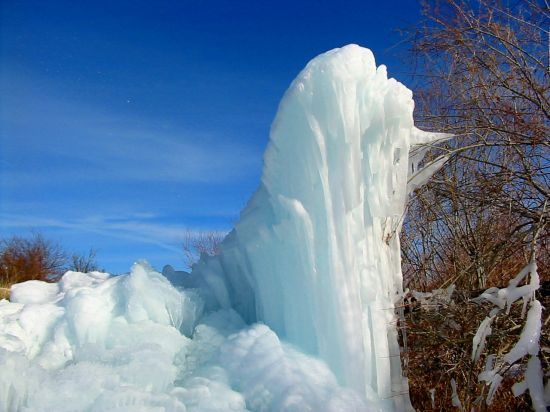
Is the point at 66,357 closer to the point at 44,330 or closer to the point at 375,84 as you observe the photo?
the point at 44,330

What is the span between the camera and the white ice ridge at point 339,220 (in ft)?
12.8

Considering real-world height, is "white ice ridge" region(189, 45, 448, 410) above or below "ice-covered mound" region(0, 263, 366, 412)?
above

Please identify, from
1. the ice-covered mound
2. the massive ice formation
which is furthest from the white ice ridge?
the ice-covered mound

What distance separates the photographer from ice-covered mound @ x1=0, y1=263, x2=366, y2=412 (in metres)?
3.56

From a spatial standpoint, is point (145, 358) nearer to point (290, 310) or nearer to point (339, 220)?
point (290, 310)

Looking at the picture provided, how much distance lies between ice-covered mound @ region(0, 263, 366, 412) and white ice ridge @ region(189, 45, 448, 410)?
0.88 ft

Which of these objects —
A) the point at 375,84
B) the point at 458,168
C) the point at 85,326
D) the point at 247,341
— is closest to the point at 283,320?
the point at 247,341

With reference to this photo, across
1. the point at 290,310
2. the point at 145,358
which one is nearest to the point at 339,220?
the point at 290,310

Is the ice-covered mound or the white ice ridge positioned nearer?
the ice-covered mound

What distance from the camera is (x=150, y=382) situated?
3.79m

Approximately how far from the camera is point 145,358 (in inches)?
154

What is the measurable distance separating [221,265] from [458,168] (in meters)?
5.52

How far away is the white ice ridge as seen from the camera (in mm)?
3908

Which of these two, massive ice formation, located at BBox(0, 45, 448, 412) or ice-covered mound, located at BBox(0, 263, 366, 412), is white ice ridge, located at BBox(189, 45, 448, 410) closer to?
massive ice formation, located at BBox(0, 45, 448, 412)
